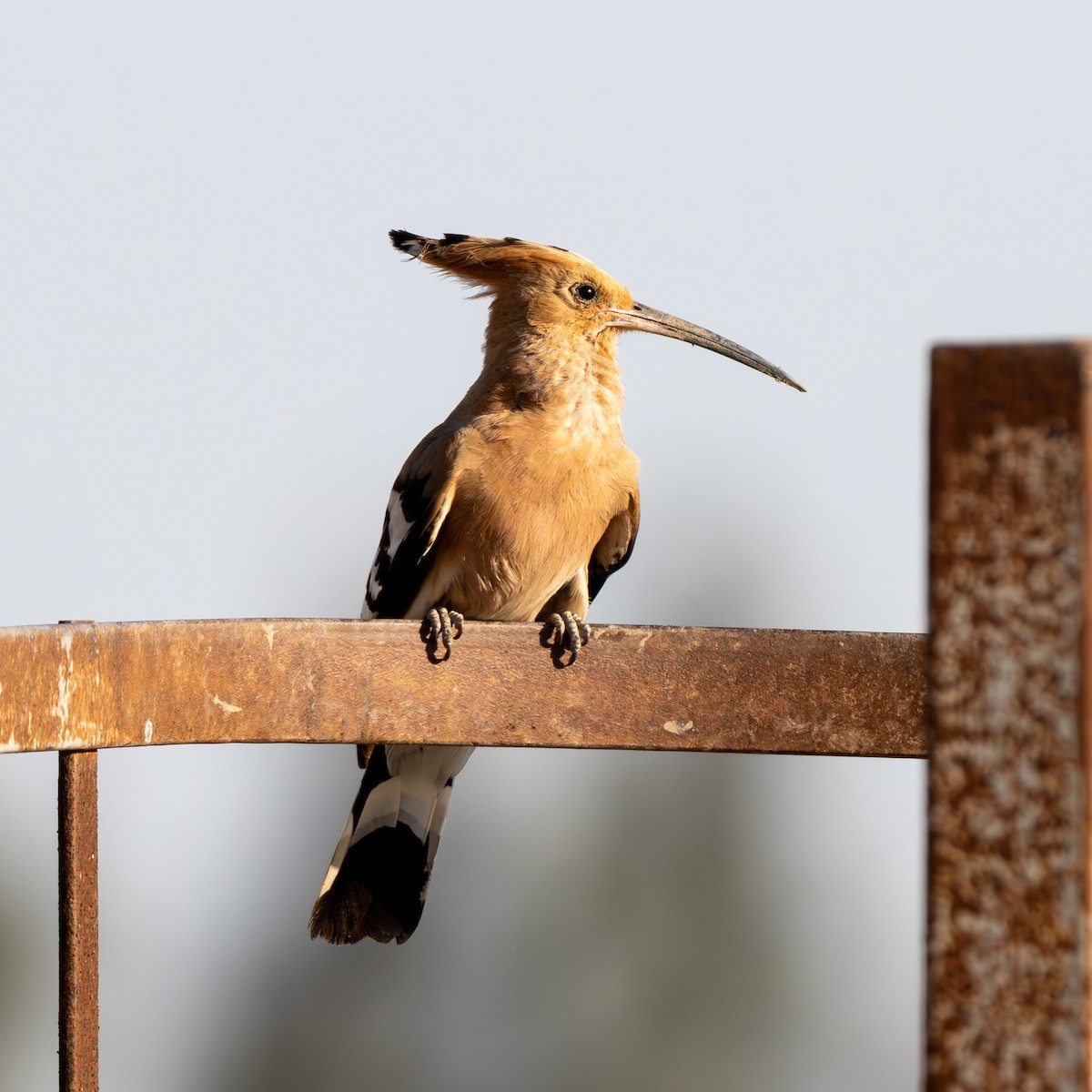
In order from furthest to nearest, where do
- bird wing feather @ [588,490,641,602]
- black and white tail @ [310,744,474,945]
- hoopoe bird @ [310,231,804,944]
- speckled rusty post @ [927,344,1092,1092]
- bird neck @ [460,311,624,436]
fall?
bird wing feather @ [588,490,641,602] < bird neck @ [460,311,624,436] < hoopoe bird @ [310,231,804,944] < black and white tail @ [310,744,474,945] < speckled rusty post @ [927,344,1092,1092]

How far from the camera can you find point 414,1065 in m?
12.8

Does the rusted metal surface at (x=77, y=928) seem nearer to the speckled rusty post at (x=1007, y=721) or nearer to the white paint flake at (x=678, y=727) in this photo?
the white paint flake at (x=678, y=727)

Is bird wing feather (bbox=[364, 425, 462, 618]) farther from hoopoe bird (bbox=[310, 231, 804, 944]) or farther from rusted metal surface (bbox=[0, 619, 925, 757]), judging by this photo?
rusted metal surface (bbox=[0, 619, 925, 757])


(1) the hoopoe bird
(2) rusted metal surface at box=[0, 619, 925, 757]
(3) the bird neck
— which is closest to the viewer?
(2) rusted metal surface at box=[0, 619, 925, 757]

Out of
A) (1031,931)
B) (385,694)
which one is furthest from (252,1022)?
(1031,931)

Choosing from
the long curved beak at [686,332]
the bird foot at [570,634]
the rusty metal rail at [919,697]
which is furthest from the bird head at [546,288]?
the rusty metal rail at [919,697]

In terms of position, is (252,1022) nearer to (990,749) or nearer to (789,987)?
(789,987)

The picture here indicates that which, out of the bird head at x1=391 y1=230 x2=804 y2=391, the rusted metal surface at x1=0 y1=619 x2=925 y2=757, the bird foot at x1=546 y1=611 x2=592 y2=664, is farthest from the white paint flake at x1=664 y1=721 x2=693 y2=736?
the bird head at x1=391 y1=230 x2=804 y2=391

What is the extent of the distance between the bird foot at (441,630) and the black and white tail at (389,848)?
0.46 metres

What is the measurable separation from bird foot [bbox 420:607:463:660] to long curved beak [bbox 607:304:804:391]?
0.98 m

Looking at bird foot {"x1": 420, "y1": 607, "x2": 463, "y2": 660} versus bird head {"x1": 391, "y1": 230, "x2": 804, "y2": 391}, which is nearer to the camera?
bird foot {"x1": 420, "y1": 607, "x2": 463, "y2": 660}

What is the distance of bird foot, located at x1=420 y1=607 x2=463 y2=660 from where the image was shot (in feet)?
8.30

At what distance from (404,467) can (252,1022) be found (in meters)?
9.86

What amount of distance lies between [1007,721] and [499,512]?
2668 mm
